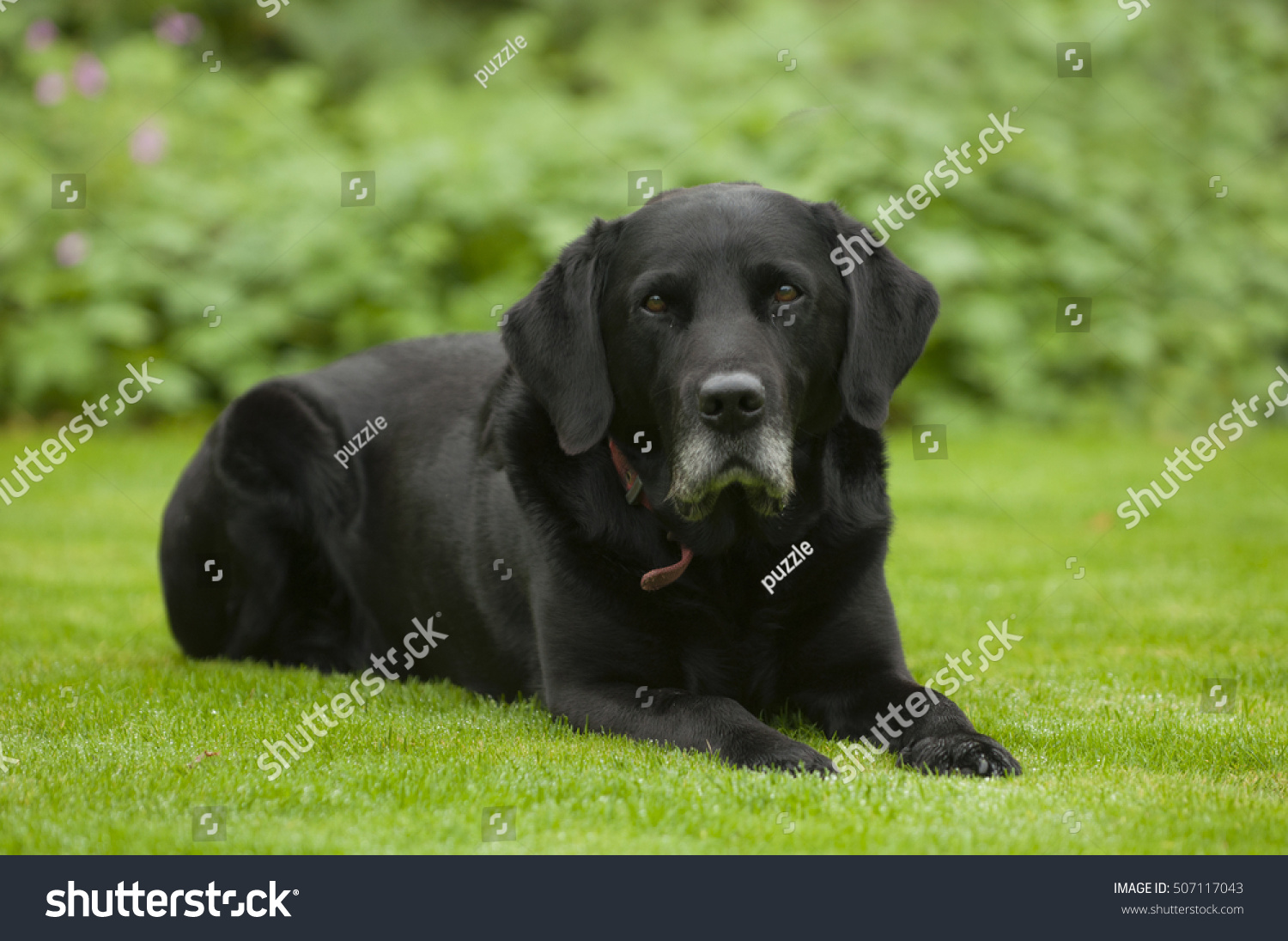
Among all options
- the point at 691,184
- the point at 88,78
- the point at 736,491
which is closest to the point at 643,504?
the point at 736,491

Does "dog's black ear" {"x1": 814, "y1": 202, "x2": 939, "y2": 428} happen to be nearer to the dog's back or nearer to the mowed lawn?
the mowed lawn

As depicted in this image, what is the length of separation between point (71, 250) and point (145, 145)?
119 centimetres

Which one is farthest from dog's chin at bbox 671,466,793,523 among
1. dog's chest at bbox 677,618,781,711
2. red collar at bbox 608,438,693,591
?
dog's chest at bbox 677,618,781,711

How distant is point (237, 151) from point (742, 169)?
14.9 feet

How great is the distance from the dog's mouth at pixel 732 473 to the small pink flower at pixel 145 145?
9204 mm

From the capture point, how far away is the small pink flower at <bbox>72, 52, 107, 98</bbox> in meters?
11.5

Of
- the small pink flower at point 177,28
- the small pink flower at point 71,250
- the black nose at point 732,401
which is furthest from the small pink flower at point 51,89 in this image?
the black nose at point 732,401

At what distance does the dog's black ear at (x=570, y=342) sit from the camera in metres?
3.75

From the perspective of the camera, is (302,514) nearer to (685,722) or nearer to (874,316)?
(685,722)

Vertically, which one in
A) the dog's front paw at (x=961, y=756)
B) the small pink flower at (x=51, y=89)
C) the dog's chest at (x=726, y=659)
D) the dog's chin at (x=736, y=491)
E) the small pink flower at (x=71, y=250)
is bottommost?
the small pink flower at (x=71, y=250)

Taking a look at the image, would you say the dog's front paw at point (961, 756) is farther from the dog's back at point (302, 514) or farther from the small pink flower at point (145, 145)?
the small pink flower at point (145, 145)

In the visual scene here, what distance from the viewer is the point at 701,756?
3.30 m
